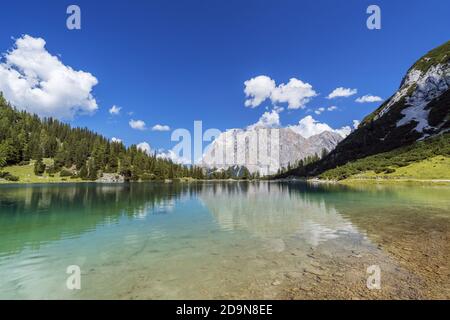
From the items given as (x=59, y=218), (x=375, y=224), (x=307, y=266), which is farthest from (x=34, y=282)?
(x=375, y=224)

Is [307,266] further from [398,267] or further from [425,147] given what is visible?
[425,147]

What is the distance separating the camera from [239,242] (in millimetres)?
23812

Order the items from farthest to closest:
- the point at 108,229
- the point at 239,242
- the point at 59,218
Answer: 1. the point at 59,218
2. the point at 108,229
3. the point at 239,242

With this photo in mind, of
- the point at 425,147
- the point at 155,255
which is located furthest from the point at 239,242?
the point at 425,147

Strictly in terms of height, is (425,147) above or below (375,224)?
above

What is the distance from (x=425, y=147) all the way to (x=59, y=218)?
21798cm
